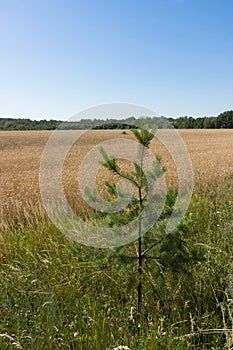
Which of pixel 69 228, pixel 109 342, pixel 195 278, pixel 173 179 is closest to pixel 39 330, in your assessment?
pixel 109 342

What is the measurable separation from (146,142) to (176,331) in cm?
140

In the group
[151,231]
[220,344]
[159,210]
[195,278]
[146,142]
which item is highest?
[146,142]

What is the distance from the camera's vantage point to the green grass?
2.42m

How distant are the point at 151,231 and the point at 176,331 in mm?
742

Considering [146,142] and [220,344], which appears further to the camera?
[146,142]

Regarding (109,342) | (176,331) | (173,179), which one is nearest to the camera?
(109,342)

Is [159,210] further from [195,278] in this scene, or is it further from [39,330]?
[39,330]

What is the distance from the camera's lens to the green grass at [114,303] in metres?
2.42

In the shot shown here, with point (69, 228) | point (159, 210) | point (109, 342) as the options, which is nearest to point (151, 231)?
point (159, 210)

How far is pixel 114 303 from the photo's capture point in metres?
3.06

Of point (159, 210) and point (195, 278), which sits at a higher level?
point (159, 210)

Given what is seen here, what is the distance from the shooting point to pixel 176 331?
2.65 meters

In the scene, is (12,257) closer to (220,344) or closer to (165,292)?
(165,292)

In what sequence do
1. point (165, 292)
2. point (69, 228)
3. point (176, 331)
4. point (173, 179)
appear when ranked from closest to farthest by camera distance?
point (176, 331)
point (165, 292)
point (69, 228)
point (173, 179)
